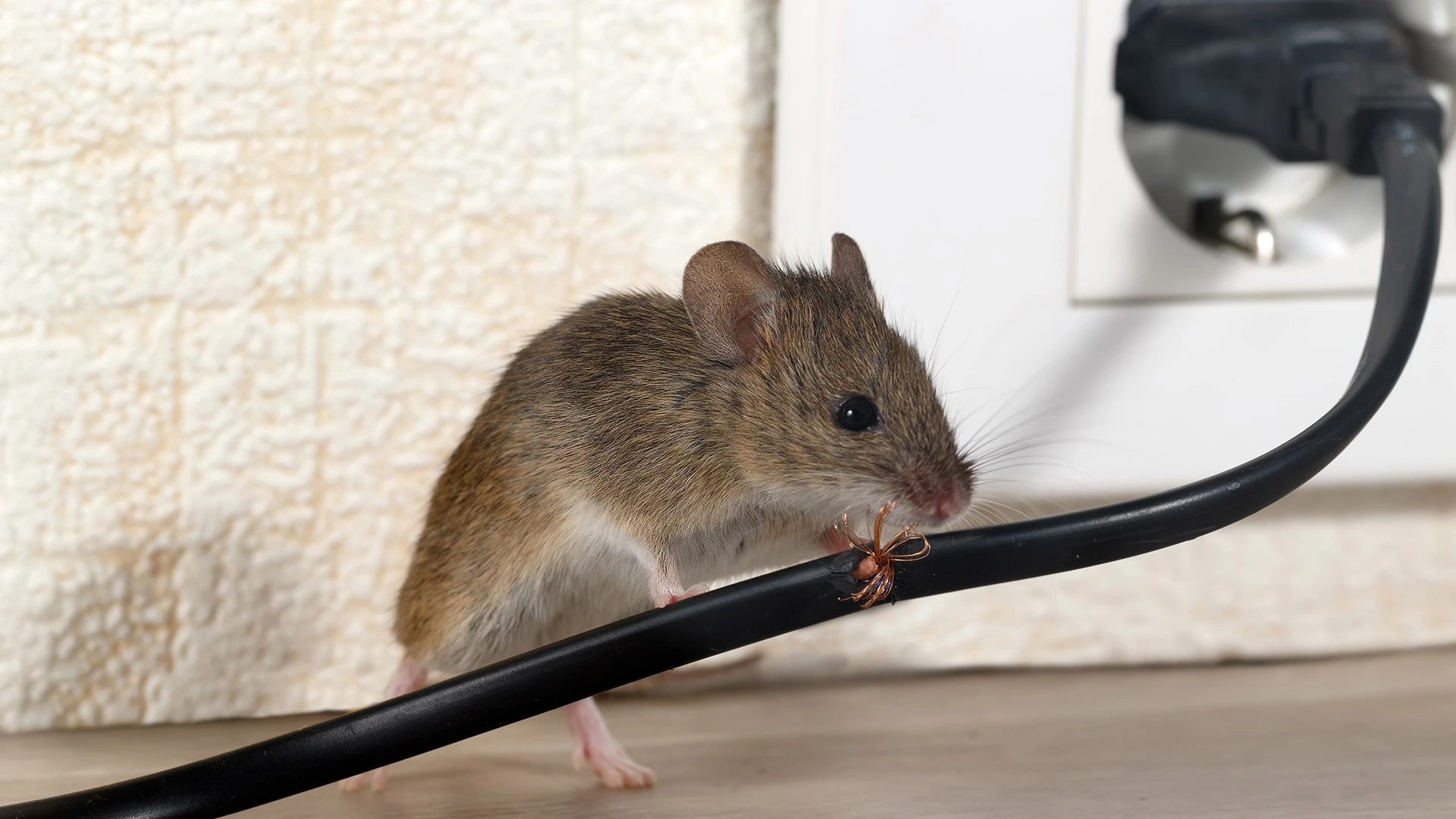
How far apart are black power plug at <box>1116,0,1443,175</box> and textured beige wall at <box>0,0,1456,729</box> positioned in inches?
7.4

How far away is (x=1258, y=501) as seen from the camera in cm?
34

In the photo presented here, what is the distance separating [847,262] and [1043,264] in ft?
0.56

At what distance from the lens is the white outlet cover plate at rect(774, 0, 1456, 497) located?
0.54 meters

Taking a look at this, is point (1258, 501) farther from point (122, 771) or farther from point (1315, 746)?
point (122, 771)

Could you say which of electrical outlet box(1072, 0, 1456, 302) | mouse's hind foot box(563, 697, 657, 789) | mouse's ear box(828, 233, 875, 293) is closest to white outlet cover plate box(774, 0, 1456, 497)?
electrical outlet box(1072, 0, 1456, 302)

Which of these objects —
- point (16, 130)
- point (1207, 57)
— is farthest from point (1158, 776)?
point (16, 130)

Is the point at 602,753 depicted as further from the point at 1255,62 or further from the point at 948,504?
the point at 1255,62

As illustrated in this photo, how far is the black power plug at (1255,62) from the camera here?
547 mm

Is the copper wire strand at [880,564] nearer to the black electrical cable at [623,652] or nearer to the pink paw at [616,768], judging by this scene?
the black electrical cable at [623,652]

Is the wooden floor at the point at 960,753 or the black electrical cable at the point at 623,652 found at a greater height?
the black electrical cable at the point at 623,652

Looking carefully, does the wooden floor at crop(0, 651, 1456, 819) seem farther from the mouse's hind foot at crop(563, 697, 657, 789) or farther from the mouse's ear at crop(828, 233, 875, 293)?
the mouse's ear at crop(828, 233, 875, 293)

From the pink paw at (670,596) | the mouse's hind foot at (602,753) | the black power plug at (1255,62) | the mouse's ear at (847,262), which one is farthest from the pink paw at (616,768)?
the black power plug at (1255,62)

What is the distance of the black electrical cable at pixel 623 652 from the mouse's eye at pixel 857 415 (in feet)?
0.31

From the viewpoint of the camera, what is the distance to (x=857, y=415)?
413mm
